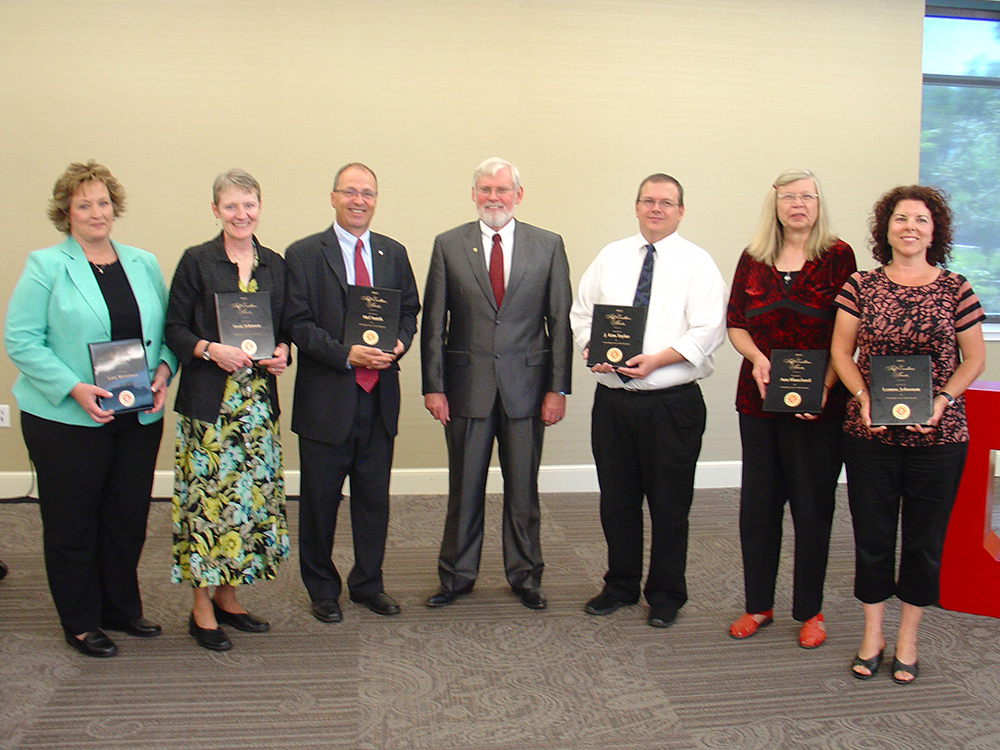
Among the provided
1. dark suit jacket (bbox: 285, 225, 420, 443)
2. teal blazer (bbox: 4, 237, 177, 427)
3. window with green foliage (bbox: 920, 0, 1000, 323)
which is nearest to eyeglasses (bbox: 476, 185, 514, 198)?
dark suit jacket (bbox: 285, 225, 420, 443)

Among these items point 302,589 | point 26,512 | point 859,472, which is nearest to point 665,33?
point 859,472

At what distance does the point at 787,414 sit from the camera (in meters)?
2.80

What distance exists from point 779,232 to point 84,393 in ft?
7.67

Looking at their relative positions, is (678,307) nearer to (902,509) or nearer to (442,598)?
(902,509)

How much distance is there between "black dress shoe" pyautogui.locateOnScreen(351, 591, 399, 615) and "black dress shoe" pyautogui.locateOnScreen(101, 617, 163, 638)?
74cm

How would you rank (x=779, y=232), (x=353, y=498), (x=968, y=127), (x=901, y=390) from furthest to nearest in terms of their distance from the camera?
1. (x=968, y=127)
2. (x=353, y=498)
3. (x=779, y=232)
4. (x=901, y=390)

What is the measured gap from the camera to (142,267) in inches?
110

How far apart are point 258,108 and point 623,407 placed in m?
2.88

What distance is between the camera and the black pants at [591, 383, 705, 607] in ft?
9.82

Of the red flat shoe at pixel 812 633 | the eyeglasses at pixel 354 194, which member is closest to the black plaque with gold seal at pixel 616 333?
the eyeglasses at pixel 354 194

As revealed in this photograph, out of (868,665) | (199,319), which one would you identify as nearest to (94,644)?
(199,319)

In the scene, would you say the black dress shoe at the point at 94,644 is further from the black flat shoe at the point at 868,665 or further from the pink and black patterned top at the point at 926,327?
the pink and black patterned top at the point at 926,327

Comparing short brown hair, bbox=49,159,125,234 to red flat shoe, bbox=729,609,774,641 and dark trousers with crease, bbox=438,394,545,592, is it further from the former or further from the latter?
red flat shoe, bbox=729,609,774,641

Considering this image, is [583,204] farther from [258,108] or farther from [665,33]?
[258,108]
